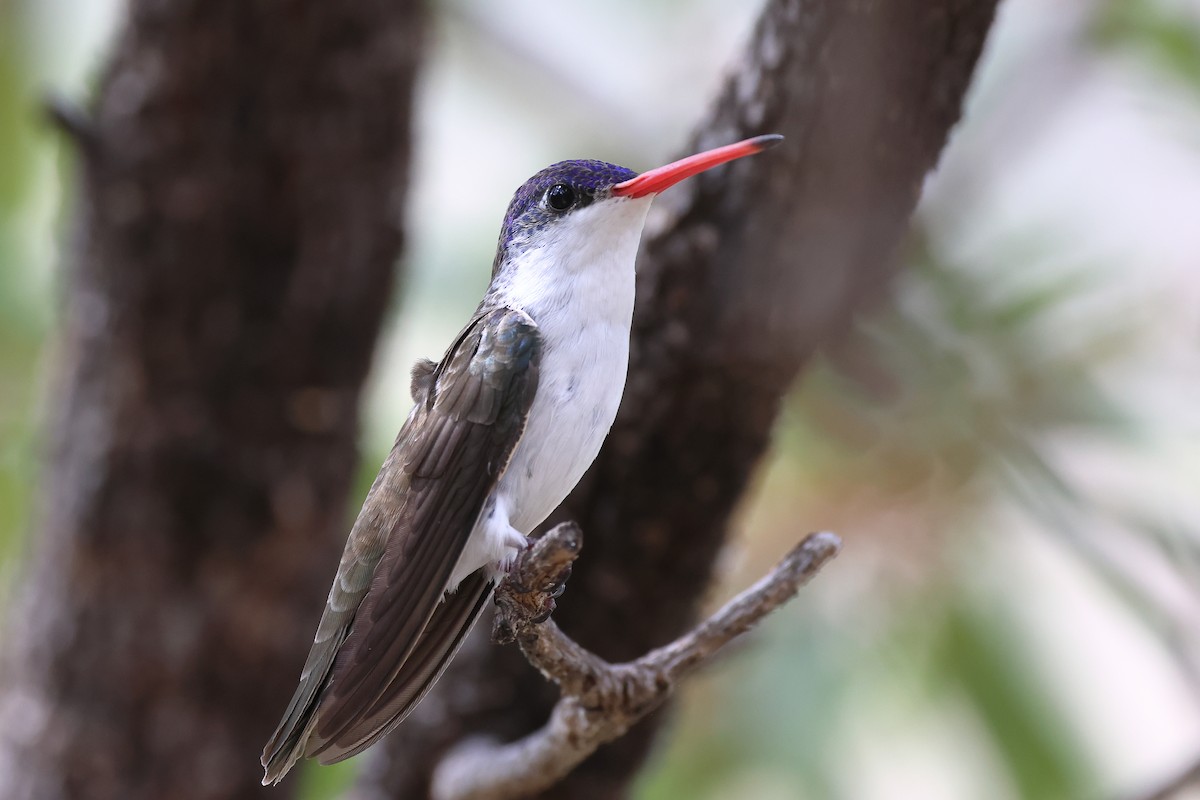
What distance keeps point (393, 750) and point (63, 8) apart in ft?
12.8

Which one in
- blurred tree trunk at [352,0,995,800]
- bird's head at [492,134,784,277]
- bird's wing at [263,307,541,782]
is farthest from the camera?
bird's head at [492,134,784,277]

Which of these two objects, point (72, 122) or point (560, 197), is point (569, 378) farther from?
point (72, 122)

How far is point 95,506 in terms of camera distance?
349 centimetres

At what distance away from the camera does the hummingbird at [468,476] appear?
179cm

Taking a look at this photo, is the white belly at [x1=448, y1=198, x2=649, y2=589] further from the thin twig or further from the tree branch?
the thin twig

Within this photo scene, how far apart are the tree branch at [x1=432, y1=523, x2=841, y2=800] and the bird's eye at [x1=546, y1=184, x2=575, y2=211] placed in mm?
705

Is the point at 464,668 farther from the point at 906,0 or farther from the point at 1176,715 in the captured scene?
the point at 1176,715

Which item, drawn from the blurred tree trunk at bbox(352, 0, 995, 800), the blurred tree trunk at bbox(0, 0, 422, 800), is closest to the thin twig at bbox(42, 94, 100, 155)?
the blurred tree trunk at bbox(0, 0, 422, 800)

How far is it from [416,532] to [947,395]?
1087 millimetres

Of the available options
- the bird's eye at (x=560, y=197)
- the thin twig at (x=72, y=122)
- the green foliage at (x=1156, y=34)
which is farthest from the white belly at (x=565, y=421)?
the green foliage at (x=1156, y=34)

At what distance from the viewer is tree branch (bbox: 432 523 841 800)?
167 cm

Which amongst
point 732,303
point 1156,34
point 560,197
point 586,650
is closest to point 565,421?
point 586,650

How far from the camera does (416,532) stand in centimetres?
183

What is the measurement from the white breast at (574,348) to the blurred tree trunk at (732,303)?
0.33 m
